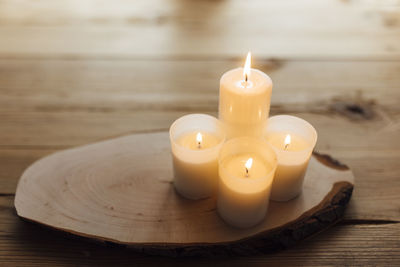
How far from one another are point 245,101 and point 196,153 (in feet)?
0.40

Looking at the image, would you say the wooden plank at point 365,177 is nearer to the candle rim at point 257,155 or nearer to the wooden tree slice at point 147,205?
the wooden tree slice at point 147,205

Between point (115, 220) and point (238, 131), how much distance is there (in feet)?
0.89

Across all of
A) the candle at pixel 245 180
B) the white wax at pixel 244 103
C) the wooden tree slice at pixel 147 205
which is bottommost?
the wooden tree slice at pixel 147 205

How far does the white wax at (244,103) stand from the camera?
0.68m

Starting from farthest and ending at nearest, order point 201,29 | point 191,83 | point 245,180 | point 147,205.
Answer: point 201,29 → point 191,83 → point 147,205 → point 245,180

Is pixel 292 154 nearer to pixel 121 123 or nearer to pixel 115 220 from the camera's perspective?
pixel 115 220

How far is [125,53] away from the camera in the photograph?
1.17 m

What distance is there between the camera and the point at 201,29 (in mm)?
1258

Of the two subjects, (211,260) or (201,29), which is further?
(201,29)

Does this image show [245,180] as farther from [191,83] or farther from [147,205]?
[191,83]

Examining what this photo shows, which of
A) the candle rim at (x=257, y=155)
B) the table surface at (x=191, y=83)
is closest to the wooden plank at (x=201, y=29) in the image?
the table surface at (x=191, y=83)

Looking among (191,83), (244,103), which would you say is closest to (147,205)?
(244,103)

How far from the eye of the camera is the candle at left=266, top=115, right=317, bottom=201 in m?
0.69

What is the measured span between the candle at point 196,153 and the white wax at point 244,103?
3 centimetres
